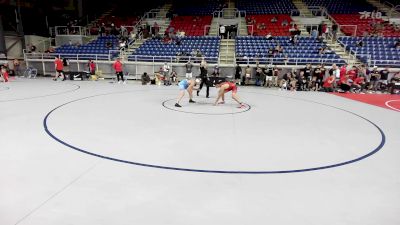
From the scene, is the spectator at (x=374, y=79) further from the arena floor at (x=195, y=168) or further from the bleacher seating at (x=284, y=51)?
the arena floor at (x=195, y=168)

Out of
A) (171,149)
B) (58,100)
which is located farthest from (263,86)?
(171,149)

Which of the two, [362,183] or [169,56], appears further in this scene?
[169,56]

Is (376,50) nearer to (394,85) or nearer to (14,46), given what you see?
(394,85)

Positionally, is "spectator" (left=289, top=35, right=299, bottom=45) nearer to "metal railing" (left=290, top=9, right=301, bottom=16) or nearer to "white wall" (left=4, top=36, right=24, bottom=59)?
"metal railing" (left=290, top=9, right=301, bottom=16)

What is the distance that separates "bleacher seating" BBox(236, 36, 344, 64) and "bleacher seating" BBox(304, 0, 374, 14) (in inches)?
352

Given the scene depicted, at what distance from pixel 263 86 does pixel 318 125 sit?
9.16 meters

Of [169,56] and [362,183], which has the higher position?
[169,56]

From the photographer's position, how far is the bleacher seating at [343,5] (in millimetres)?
25281

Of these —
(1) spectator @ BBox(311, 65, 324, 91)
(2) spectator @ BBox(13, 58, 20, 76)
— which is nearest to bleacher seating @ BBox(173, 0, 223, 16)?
(2) spectator @ BBox(13, 58, 20, 76)

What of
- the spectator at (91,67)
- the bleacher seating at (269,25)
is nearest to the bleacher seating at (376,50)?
the bleacher seating at (269,25)

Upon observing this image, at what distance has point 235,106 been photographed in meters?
9.72

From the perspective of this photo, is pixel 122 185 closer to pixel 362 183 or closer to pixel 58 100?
pixel 362 183

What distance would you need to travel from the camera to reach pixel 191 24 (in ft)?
82.6

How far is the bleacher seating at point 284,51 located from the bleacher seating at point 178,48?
1762 millimetres
